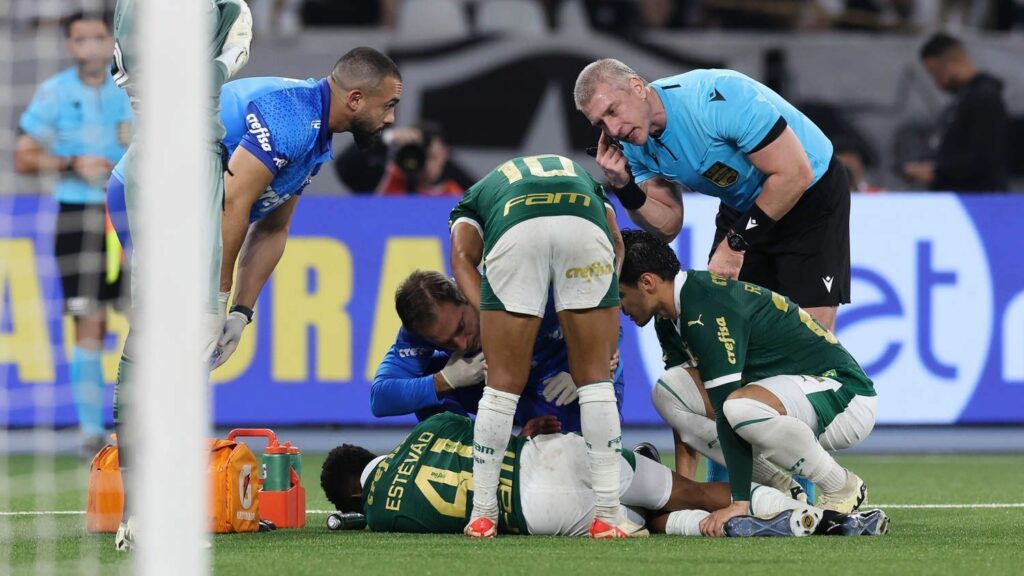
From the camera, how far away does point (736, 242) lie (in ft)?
20.0

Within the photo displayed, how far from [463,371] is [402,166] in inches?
181

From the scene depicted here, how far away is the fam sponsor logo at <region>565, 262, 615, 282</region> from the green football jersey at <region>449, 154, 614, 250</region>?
0.14m

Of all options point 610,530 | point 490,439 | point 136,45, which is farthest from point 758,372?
point 136,45

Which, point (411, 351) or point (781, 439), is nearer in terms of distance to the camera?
point (781, 439)

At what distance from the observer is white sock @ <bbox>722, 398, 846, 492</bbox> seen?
5.35 metres

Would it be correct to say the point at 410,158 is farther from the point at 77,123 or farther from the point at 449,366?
the point at 449,366

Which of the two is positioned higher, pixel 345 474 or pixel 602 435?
pixel 602 435

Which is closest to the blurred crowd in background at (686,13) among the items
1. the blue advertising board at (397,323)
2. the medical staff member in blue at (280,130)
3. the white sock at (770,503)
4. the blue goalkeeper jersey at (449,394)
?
the blue advertising board at (397,323)

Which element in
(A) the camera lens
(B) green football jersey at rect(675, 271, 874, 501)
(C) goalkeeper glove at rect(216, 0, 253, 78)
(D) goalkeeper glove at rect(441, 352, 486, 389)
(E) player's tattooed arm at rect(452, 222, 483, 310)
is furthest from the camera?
(A) the camera lens

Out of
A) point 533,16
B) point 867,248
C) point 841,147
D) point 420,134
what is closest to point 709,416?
point 867,248

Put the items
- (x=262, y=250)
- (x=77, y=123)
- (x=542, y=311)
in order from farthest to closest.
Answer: (x=77, y=123) → (x=262, y=250) → (x=542, y=311)

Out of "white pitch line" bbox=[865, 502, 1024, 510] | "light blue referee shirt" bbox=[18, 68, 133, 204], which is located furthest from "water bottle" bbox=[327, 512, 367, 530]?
"light blue referee shirt" bbox=[18, 68, 133, 204]

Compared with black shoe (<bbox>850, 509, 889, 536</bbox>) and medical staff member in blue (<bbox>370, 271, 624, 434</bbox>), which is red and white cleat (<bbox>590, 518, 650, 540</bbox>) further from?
black shoe (<bbox>850, 509, 889, 536</bbox>)

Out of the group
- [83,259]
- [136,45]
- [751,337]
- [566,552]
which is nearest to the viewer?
[566,552]
